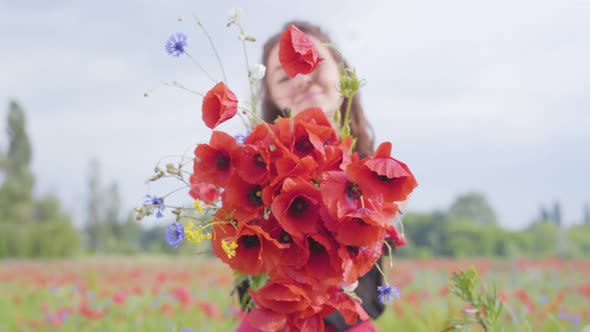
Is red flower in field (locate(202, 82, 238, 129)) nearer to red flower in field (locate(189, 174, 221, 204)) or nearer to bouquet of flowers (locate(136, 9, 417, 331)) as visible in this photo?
bouquet of flowers (locate(136, 9, 417, 331))

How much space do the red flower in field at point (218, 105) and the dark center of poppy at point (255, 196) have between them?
0.53 feet

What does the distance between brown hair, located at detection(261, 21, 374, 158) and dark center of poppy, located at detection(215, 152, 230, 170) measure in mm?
740

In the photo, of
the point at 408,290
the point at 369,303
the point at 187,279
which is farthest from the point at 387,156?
the point at 187,279

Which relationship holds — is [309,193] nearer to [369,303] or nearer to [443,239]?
[369,303]

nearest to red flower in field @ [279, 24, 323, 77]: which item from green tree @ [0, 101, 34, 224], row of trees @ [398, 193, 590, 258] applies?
row of trees @ [398, 193, 590, 258]

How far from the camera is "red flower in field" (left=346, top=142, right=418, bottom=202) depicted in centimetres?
115

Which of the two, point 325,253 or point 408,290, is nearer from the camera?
point 325,253

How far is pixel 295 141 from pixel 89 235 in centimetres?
2458

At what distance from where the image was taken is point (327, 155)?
1263 mm

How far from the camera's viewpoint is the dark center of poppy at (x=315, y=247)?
1.28 metres

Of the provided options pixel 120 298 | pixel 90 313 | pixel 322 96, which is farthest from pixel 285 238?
pixel 120 298

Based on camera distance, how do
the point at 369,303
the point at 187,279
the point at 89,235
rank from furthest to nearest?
the point at 89,235 → the point at 187,279 → the point at 369,303

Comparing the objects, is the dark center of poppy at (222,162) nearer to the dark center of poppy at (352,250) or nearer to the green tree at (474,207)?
the dark center of poppy at (352,250)

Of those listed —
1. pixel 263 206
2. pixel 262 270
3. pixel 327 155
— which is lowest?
pixel 262 270
